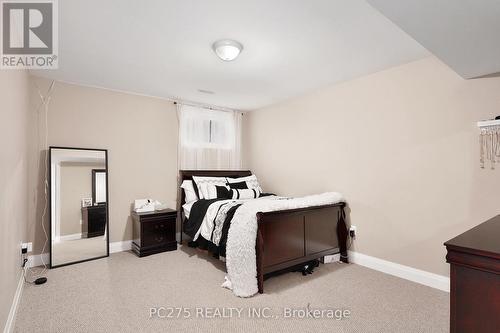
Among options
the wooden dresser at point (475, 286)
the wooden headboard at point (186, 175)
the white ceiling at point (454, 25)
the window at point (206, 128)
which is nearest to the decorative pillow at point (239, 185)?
the wooden headboard at point (186, 175)

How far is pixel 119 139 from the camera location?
12.3ft

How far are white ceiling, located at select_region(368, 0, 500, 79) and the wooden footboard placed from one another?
5.95ft

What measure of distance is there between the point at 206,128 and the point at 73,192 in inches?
86.5

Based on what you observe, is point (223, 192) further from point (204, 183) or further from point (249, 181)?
point (249, 181)

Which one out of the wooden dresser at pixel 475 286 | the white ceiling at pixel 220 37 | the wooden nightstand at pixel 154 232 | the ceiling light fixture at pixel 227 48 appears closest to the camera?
the wooden dresser at pixel 475 286

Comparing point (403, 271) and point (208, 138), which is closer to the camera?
point (403, 271)

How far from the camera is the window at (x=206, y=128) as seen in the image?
4363 millimetres

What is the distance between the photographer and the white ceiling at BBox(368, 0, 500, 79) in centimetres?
136

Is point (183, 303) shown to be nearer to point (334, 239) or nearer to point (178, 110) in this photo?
point (334, 239)

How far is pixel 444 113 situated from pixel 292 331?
97.6 inches

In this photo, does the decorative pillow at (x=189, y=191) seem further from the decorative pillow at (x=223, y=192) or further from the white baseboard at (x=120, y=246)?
the white baseboard at (x=120, y=246)

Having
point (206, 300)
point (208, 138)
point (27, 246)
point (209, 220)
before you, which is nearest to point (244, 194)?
point (209, 220)

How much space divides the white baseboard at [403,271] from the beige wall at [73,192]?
357 centimetres

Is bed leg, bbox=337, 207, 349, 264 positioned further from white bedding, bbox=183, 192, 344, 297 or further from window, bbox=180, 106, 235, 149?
window, bbox=180, 106, 235, 149
